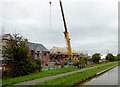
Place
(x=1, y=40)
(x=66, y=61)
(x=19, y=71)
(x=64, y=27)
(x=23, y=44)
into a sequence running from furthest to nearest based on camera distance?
(x=66, y=61), (x=64, y=27), (x=1, y=40), (x=23, y=44), (x=19, y=71)

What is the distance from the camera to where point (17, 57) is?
46.8 feet

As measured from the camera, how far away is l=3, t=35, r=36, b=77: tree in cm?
1362

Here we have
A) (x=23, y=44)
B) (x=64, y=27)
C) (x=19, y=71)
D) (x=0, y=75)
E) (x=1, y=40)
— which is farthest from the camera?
(x=64, y=27)

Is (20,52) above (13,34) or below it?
below

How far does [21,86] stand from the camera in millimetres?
7914

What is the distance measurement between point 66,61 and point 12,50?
23.5 metres

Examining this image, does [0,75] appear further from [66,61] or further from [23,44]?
[66,61]

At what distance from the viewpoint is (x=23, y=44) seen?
14938 mm

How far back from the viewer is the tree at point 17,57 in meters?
13.6

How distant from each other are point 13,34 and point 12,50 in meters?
1.93

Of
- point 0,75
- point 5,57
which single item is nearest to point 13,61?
point 5,57

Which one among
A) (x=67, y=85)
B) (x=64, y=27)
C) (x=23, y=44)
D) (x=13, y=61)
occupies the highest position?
(x=64, y=27)

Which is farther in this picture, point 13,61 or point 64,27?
point 64,27

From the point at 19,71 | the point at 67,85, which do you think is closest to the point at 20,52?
the point at 19,71
